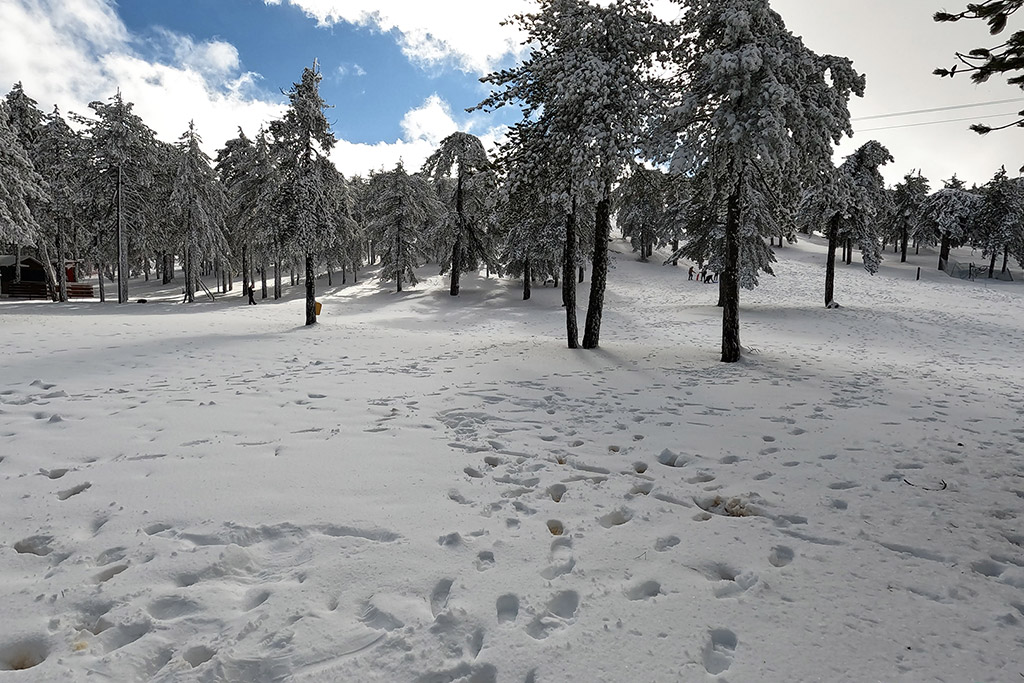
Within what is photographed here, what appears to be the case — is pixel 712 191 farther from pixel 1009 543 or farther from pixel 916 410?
pixel 1009 543

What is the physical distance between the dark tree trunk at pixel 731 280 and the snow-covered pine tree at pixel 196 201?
104ft

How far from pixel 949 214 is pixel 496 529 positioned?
6606cm

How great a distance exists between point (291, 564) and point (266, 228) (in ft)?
66.9

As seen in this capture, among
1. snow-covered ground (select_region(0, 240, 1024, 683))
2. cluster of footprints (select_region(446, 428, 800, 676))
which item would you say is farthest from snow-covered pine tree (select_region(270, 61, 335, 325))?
cluster of footprints (select_region(446, 428, 800, 676))

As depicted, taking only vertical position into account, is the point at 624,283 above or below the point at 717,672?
above

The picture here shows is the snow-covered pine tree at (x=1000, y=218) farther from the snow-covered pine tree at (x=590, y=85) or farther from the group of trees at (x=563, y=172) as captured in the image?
the snow-covered pine tree at (x=590, y=85)

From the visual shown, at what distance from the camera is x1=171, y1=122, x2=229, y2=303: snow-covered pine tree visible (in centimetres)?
3042

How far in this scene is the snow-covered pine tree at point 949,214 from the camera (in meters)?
48.9

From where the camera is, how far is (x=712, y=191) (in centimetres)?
1338

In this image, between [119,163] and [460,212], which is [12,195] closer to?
[119,163]

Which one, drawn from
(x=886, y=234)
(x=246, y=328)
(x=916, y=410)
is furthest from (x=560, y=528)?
(x=886, y=234)

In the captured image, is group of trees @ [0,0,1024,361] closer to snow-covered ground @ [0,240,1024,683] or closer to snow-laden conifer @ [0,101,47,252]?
snow-laden conifer @ [0,101,47,252]

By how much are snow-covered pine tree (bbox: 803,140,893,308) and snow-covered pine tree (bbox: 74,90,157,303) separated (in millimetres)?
39570

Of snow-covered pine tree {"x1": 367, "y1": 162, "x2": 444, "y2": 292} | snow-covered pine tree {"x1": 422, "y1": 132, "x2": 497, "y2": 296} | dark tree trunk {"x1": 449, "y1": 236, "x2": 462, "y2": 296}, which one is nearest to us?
snow-covered pine tree {"x1": 422, "y1": 132, "x2": 497, "y2": 296}
